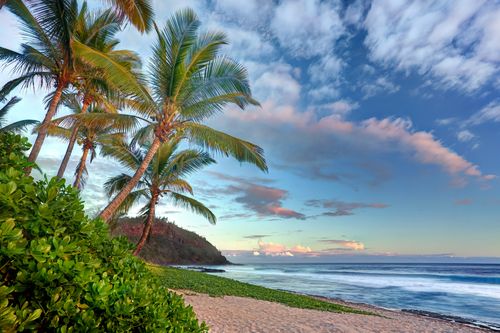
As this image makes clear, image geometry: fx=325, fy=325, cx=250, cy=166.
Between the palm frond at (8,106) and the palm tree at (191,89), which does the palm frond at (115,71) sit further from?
the palm frond at (8,106)

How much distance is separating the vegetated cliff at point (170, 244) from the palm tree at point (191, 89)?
3877 cm

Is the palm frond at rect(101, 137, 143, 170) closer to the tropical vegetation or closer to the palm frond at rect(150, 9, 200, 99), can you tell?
the tropical vegetation

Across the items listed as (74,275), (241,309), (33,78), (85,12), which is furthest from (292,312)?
(85,12)

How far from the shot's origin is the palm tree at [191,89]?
35.8 feet

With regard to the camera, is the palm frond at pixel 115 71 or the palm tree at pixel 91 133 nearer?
the palm frond at pixel 115 71

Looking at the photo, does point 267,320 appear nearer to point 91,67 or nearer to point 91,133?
point 91,67

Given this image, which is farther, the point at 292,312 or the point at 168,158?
the point at 168,158

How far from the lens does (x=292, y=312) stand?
10.1 m

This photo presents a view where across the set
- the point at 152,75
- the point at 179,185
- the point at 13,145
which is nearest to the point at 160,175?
the point at 179,185

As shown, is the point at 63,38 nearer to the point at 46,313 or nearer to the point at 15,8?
the point at 15,8

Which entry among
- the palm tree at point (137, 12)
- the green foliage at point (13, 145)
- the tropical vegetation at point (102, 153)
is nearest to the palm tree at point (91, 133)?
the tropical vegetation at point (102, 153)

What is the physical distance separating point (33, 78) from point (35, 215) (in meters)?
14.9

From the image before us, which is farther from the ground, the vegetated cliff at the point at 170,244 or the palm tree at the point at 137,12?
the palm tree at the point at 137,12

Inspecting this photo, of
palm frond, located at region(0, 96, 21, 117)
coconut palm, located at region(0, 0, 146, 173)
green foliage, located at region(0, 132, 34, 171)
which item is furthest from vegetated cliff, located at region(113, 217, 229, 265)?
green foliage, located at region(0, 132, 34, 171)
